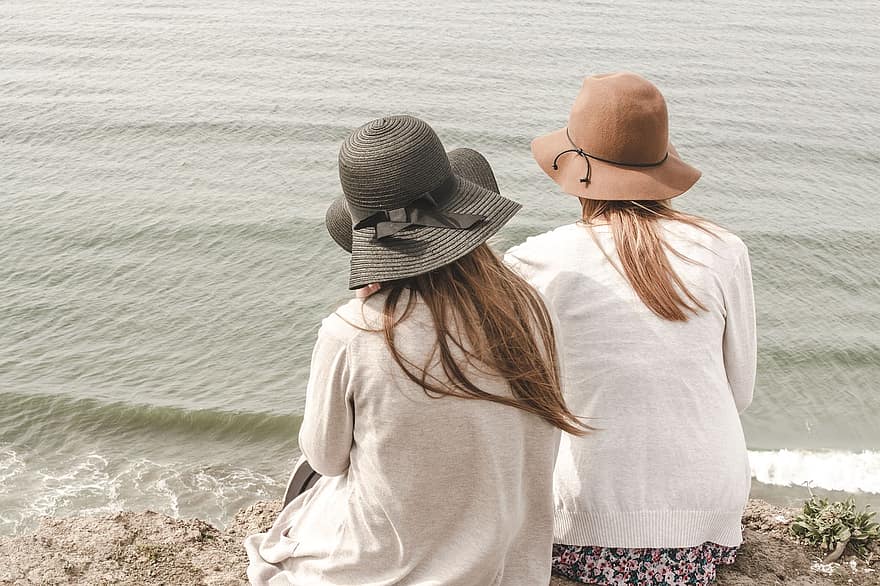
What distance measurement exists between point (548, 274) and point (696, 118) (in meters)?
14.2

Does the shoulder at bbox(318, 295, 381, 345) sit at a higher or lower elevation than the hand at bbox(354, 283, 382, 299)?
lower

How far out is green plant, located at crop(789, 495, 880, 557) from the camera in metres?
4.14

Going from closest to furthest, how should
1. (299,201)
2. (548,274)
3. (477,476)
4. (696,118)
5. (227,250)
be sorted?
(477,476) < (548,274) < (227,250) < (299,201) < (696,118)

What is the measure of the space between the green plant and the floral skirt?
1.32 meters

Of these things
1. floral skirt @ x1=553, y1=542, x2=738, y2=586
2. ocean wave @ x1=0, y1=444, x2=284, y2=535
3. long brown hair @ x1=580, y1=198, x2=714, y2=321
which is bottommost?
ocean wave @ x1=0, y1=444, x2=284, y2=535

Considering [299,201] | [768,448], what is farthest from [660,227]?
[299,201]

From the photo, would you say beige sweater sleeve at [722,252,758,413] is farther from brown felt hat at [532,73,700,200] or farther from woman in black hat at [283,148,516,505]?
woman in black hat at [283,148,516,505]

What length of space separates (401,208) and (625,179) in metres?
0.94

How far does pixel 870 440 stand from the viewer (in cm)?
749

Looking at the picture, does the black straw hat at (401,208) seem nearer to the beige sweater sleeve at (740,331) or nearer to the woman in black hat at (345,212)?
the woman in black hat at (345,212)

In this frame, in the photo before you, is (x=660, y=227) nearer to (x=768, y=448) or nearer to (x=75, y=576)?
(x=75, y=576)

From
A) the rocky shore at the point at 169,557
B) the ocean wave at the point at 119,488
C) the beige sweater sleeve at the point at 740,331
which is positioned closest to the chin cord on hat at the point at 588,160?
the beige sweater sleeve at the point at 740,331

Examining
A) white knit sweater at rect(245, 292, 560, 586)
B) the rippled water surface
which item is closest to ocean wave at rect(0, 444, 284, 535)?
the rippled water surface

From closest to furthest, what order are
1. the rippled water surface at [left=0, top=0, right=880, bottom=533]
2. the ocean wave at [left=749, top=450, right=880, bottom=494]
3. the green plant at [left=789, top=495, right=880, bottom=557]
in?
the green plant at [left=789, top=495, right=880, bottom=557] → the ocean wave at [left=749, top=450, right=880, bottom=494] → the rippled water surface at [left=0, top=0, right=880, bottom=533]
